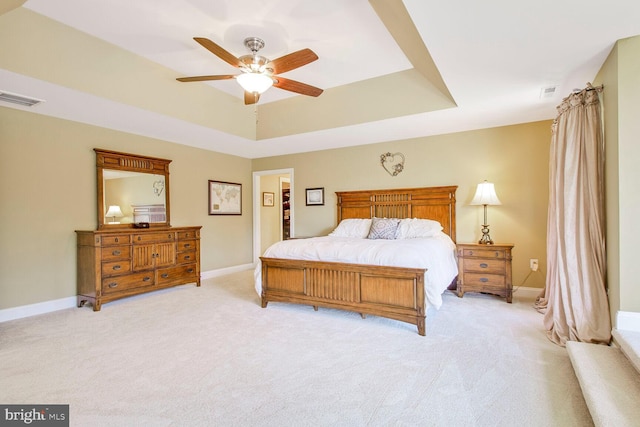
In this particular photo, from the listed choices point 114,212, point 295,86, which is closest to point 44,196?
point 114,212

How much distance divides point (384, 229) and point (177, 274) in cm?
309

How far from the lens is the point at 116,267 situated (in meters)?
3.88

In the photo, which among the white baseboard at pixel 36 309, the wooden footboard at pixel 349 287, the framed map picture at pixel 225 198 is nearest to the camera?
the wooden footboard at pixel 349 287

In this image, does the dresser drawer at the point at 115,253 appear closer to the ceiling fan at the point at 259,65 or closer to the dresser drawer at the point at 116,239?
the dresser drawer at the point at 116,239

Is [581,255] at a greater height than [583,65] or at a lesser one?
lesser

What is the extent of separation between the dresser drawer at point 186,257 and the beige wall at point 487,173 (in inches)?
106

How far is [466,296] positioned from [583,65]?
281cm

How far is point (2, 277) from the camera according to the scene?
336 centimetres

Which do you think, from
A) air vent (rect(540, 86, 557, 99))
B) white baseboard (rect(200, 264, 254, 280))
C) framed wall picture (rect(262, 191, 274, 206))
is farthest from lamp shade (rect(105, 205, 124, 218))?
air vent (rect(540, 86, 557, 99))

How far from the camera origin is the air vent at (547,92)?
3.12m

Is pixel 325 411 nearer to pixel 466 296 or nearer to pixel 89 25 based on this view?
pixel 466 296

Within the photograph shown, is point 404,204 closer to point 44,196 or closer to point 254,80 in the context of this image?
point 254,80

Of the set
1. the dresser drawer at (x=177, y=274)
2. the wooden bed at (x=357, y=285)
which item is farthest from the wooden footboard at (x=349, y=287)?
the dresser drawer at (x=177, y=274)

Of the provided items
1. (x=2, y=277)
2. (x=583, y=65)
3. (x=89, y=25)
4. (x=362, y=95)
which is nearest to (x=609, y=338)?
(x=583, y=65)
